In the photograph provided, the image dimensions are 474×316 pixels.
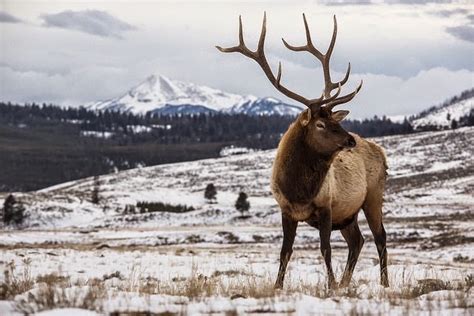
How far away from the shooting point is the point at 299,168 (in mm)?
8562

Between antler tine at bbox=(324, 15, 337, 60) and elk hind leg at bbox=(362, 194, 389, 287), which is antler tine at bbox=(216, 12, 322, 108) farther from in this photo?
elk hind leg at bbox=(362, 194, 389, 287)

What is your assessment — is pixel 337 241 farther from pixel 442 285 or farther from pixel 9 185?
pixel 9 185

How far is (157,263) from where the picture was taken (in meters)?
15.1

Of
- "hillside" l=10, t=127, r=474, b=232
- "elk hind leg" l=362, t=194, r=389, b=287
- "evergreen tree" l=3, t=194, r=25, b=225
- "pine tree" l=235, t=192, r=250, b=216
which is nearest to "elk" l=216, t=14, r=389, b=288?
"elk hind leg" l=362, t=194, r=389, b=287

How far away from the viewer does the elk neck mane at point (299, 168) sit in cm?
843

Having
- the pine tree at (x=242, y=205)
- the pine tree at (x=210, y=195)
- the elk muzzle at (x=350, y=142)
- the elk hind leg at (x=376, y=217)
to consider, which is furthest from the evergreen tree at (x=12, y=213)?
the elk muzzle at (x=350, y=142)

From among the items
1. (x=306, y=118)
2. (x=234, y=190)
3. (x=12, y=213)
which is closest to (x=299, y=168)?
(x=306, y=118)

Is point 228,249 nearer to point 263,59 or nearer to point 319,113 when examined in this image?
point 263,59

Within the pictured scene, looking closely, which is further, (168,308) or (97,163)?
(97,163)

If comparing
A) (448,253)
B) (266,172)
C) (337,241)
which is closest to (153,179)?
(266,172)

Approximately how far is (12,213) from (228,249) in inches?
989

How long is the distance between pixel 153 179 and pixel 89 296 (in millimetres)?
86903

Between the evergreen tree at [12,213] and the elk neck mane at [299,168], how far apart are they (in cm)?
4194

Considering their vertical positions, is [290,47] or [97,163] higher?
[290,47]
